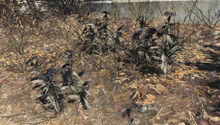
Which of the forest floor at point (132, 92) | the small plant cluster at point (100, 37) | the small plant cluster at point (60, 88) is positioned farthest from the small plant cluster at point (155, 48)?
the small plant cluster at point (60, 88)

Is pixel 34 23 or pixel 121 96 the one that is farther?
pixel 34 23

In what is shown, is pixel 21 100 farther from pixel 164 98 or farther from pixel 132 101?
pixel 164 98

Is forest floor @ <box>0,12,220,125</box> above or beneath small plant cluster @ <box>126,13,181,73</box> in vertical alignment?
beneath

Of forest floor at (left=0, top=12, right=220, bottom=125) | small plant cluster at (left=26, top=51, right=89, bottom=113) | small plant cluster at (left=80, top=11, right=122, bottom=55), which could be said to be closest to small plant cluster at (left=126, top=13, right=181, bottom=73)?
forest floor at (left=0, top=12, right=220, bottom=125)

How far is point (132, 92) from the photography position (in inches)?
108

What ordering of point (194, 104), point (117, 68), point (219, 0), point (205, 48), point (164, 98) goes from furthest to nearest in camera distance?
point (219, 0), point (205, 48), point (117, 68), point (164, 98), point (194, 104)

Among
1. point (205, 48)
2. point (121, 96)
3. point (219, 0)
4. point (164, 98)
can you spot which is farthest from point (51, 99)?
point (219, 0)

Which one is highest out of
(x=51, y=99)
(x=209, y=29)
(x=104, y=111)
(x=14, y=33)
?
(x=14, y=33)

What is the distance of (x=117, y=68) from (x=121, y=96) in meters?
0.68

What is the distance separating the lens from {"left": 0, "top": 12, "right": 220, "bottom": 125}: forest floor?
229cm

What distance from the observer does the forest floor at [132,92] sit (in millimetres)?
2295

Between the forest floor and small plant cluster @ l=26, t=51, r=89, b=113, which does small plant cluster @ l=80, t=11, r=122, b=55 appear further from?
small plant cluster @ l=26, t=51, r=89, b=113

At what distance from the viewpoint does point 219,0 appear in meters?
5.13

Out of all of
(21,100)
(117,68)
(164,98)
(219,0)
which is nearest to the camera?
(164,98)
